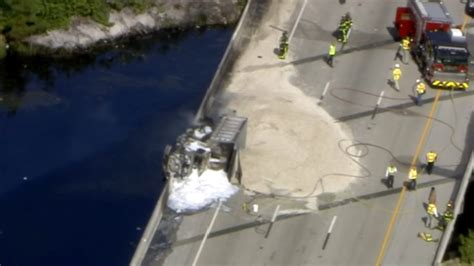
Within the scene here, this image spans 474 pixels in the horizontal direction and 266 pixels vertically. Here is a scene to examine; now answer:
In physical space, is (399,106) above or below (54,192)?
above

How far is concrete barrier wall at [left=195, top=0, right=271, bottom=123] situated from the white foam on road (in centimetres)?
490

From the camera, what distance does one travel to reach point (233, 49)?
68688 millimetres

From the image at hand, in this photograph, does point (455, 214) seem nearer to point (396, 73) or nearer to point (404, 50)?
point (396, 73)

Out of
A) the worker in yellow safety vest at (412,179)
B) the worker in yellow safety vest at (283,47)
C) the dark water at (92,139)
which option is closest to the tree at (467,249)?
the worker in yellow safety vest at (412,179)

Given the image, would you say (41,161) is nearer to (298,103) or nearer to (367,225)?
(298,103)

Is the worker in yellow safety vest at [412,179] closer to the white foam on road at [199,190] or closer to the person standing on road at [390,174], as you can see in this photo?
the person standing on road at [390,174]

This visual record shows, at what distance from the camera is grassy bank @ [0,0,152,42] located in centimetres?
7712

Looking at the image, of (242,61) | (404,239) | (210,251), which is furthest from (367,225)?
(242,61)

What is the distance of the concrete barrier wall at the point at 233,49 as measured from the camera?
62.1 metres

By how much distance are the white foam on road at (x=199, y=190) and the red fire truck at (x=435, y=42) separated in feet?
48.8

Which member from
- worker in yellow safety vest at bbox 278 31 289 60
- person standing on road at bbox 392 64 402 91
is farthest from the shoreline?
person standing on road at bbox 392 64 402 91

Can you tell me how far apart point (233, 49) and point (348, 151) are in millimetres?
12153

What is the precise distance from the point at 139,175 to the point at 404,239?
56.1 ft

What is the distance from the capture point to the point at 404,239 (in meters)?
53.1
